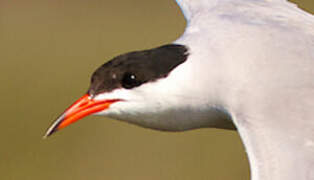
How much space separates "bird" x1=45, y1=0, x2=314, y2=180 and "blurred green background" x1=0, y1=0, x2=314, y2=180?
2.56 m

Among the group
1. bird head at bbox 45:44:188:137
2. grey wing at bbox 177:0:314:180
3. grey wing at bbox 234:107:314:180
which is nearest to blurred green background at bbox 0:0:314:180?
grey wing at bbox 177:0:314:180

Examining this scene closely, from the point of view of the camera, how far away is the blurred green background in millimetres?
7148

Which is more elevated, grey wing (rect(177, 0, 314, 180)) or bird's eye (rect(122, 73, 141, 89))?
bird's eye (rect(122, 73, 141, 89))

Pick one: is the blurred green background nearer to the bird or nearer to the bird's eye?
the bird

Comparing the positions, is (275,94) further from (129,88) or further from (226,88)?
(129,88)

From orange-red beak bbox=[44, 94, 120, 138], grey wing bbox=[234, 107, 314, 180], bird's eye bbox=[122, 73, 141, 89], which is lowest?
grey wing bbox=[234, 107, 314, 180]

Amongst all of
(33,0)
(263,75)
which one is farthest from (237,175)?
(33,0)

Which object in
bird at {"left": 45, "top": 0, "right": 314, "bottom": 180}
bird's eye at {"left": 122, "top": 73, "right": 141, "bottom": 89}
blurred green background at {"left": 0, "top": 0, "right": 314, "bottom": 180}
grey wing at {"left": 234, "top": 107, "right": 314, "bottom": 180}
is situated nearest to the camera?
grey wing at {"left": 234, "top": 107, "right": 314, "bottom": 180}

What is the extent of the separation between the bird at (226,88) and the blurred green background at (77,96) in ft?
8.41

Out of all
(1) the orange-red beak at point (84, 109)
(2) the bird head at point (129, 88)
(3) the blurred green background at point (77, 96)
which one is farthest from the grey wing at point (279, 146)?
(3) the blurred green background at point (77, 96)

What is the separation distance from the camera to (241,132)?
3.89 m

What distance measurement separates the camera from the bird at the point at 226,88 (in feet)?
12.6

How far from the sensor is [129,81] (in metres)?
4.12

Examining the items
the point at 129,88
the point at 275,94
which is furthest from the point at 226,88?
the point at 129,88
